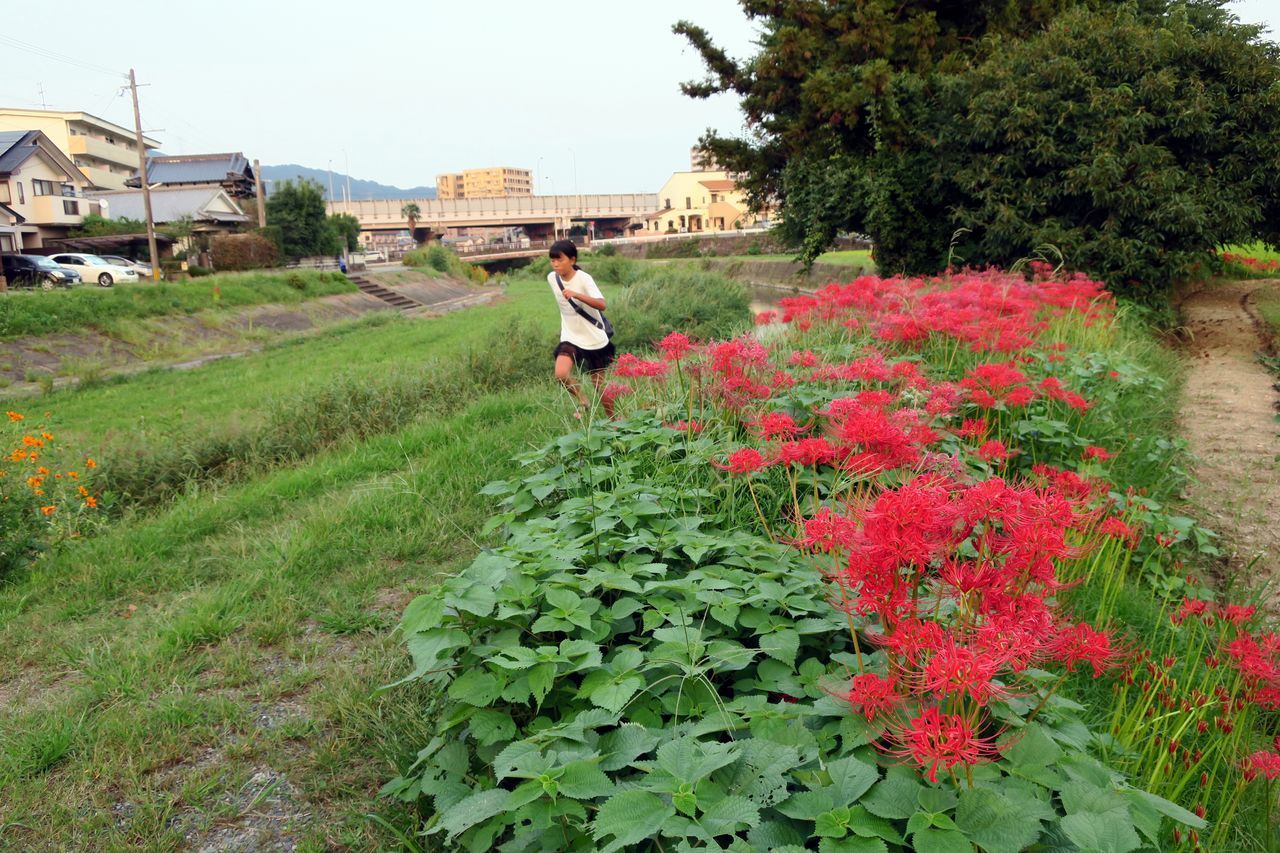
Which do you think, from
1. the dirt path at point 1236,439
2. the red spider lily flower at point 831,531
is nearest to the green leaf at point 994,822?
the red spider lily flower at point 831,531

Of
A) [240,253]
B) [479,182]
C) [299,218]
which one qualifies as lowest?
[240,253]

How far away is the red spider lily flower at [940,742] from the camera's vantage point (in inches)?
50.2

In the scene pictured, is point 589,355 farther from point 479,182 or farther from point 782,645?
point 479,182

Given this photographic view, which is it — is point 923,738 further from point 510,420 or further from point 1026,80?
point 1026,80

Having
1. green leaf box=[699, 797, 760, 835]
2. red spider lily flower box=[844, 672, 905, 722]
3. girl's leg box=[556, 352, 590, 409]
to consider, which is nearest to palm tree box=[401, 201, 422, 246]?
girl's leg box=[556, 352, 590, 409]

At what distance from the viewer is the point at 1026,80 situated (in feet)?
39.2

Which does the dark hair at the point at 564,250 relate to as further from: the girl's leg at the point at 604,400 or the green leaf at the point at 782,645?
the green leaf at the point at 782,645

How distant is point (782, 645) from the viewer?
1.92m

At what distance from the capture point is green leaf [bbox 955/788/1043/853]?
1.30m

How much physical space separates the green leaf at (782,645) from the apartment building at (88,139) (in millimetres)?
57426

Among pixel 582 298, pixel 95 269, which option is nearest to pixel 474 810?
pixel 582 298

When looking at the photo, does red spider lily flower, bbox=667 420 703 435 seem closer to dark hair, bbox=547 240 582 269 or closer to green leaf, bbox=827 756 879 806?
green leaf, bbox=827 756 879 806

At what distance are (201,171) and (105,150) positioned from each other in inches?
408

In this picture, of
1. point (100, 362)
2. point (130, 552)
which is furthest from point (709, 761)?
point (100, 362)
